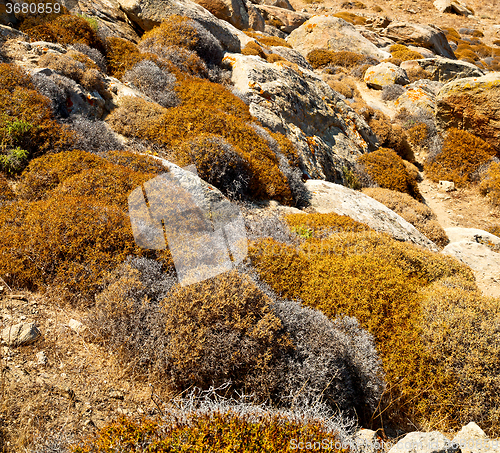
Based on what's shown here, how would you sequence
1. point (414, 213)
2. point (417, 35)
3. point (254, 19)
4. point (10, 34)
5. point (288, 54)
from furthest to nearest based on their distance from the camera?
1. point (417, 35)
2. point (254, 19)
3. point (288, 54)
4. point (414, 213)
5. point (10, 34)

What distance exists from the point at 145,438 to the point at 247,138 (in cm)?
690

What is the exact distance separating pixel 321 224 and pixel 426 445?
14.8 feet

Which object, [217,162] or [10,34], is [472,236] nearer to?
[217,162]

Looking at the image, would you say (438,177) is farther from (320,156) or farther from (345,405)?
(345,405)

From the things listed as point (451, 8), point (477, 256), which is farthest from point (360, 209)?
point (451, 8)

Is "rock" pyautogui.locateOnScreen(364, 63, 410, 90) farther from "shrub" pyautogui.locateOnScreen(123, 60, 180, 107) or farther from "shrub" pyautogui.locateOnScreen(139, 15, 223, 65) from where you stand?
"shrub" pyautogui.locateOnScreen(123, 60, 180, 107)

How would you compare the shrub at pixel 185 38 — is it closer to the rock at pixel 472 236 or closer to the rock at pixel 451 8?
the rock at pixel 472 236

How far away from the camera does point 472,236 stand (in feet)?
31.9

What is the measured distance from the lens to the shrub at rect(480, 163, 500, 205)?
42.1 feet

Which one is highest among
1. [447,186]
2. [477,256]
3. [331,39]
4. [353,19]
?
[353,19]

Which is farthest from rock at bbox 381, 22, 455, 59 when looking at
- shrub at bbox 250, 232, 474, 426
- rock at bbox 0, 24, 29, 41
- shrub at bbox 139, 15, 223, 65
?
rock at bbox 0, 24, 29, 41

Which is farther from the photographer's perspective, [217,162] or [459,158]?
[459,158]

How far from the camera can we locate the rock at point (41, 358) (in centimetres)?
296

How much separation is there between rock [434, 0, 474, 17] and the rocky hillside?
164ft
